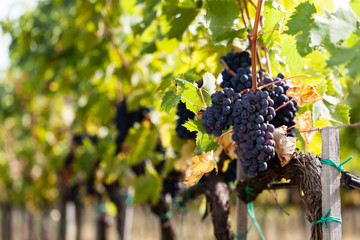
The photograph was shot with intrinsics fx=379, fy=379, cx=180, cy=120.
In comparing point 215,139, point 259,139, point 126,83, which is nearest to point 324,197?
point 259,139

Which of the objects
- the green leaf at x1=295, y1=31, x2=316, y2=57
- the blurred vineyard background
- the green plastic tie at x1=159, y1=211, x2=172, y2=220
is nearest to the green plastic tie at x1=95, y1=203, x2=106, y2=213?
the blurred vineyard background

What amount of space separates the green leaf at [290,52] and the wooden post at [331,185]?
27cm

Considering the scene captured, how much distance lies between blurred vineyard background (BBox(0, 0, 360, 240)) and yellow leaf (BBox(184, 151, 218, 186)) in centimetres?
40

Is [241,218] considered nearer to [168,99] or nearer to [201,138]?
[201,138]

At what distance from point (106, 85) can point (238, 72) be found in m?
2.65

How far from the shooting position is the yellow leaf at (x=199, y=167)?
4.64ft

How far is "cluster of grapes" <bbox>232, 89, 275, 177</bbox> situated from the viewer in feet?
4.25

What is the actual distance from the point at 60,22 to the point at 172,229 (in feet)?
9.24

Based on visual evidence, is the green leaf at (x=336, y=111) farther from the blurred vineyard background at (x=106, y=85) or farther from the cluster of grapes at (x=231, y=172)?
the cluster of grapes at (x=231, y=172)

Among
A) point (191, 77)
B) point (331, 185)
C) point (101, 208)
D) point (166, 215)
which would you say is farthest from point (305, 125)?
point (101, 208)

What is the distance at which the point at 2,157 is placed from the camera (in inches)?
374

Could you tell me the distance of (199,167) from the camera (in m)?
1.42

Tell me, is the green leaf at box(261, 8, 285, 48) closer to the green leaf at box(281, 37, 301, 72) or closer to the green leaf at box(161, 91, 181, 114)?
the green leaf at box(281, 37, 301, 72)

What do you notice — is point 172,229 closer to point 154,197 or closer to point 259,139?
point 154,197
